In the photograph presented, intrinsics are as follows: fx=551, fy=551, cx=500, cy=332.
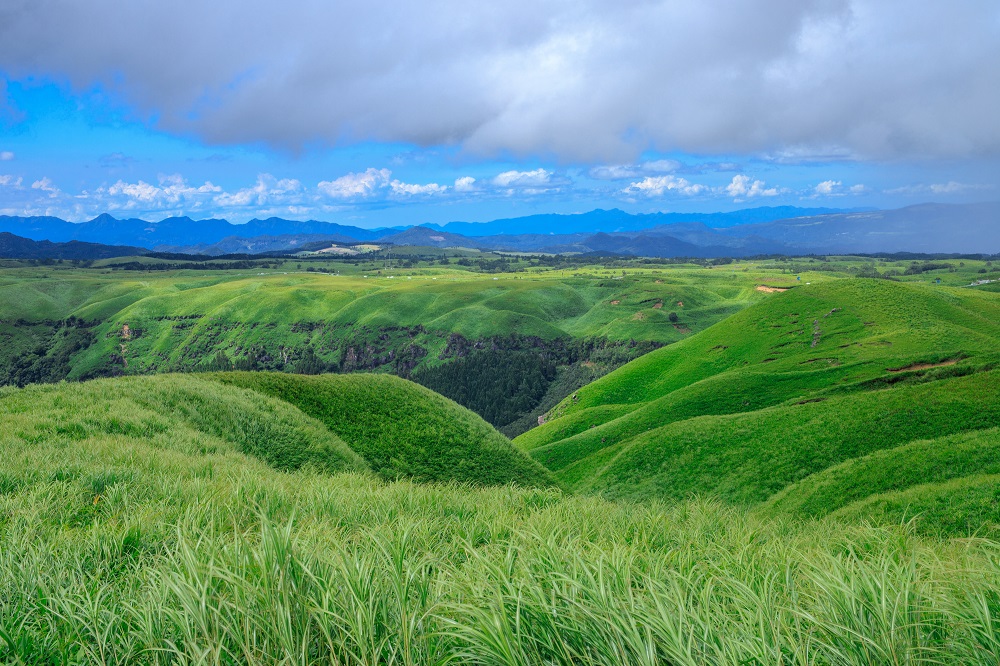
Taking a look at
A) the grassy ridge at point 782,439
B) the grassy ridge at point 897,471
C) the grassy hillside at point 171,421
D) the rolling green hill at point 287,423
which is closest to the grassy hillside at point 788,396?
the grassy ridge at point 782,439

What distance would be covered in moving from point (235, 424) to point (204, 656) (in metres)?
19.7

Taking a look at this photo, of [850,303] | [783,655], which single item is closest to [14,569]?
[783,655]

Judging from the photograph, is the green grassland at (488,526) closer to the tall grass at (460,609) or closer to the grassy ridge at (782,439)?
the tall grass at (460,609)

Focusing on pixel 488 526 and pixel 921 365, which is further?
pixel 921 365

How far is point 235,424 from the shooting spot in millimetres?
21359

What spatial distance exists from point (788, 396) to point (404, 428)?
32058mm

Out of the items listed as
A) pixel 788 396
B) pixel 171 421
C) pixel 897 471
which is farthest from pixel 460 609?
pixel 788 396

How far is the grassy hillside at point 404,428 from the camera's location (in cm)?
2695

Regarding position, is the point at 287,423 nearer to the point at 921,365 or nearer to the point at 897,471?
the point at 897,471

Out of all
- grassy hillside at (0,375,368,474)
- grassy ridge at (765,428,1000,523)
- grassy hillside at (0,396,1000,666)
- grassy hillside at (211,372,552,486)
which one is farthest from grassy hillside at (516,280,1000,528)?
grassy hillside at (0,396,1000,666)

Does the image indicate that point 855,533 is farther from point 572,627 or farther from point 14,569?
point 14,569

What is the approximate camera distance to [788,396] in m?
44.4

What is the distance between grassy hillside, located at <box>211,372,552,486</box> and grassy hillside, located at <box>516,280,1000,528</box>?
8.65 metres

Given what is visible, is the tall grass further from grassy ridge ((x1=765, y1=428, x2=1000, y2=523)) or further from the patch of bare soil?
the patch of bare soil
